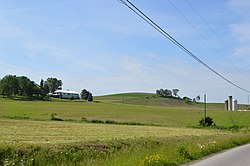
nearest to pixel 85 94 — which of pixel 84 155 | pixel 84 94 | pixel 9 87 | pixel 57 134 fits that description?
pixel 84 94

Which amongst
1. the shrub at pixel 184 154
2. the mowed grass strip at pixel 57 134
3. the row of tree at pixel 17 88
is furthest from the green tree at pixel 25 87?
the shrub at pixel 184 154

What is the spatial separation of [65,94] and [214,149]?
169 meters

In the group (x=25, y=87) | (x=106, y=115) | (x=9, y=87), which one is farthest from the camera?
(x=9, y=87)

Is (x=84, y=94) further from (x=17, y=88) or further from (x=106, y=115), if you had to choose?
(x=106, y=115)

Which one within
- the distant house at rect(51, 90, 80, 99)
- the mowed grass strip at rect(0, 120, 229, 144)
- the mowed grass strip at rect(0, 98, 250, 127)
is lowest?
the mowed grass strip at rect(0, 120, 229, 144)

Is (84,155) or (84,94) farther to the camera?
(84,94)

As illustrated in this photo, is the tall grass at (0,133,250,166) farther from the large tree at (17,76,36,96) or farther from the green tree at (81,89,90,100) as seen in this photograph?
the green tree at (81,89,90,100)

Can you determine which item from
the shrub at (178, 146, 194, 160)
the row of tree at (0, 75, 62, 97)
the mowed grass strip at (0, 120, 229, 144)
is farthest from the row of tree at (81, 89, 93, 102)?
the shrub at (178, 146, 194, 160)

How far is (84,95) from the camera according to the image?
189625 mm

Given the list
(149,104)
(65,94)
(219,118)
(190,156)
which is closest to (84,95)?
(65,94)

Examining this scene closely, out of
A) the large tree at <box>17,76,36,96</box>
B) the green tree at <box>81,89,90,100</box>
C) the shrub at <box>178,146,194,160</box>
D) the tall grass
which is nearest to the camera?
the tall grass

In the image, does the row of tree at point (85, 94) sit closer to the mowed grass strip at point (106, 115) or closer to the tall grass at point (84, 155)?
the mowed grass strip at point (106, 115)

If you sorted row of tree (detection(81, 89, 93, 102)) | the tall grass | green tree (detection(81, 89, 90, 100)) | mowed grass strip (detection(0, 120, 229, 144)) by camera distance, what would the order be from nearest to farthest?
the tall grass
mowed grass strip (detection(0, 120, 229, 144))
row of tree (detection(81, 89, 93, 102))
green tree (detection(81, 89, 90, 100))

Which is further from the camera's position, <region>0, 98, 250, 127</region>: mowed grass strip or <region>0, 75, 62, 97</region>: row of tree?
<region>0, 75, 62, 97</region>: row of tree
